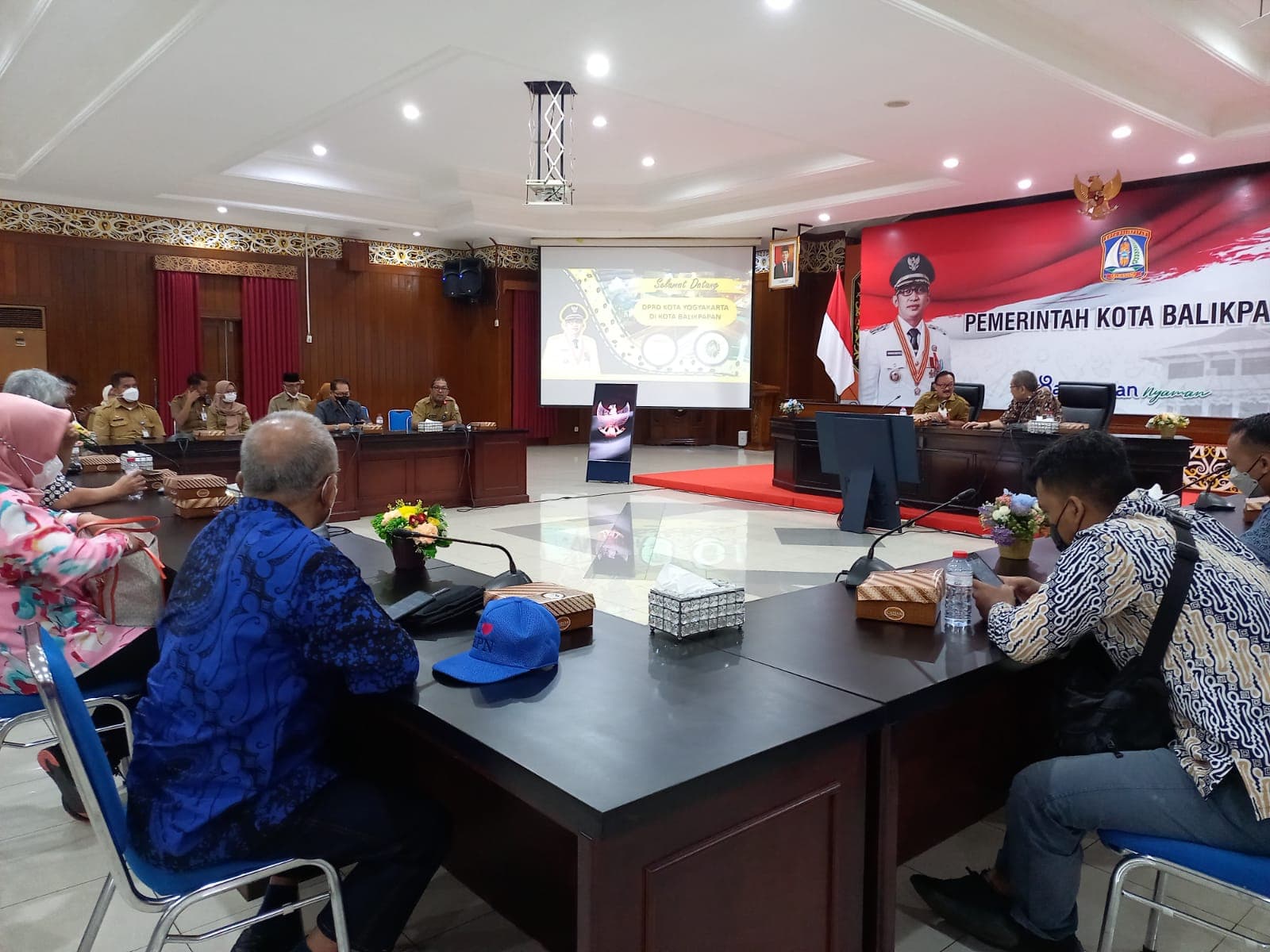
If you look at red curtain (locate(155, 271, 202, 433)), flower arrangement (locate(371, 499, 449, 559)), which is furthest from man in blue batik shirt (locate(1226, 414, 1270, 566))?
red curtain (locate(155, 271, 202, 433))

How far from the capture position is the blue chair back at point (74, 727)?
1.39 meters

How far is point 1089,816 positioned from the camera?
167 centimetres

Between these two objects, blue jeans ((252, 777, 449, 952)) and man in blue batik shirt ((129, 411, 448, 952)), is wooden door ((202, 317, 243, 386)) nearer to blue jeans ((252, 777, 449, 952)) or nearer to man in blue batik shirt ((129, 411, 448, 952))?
man in blue batik shirt ((129, 411, 448, 952))

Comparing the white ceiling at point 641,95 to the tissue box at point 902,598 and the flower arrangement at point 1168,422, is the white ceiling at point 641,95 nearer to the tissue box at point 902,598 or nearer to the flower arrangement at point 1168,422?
the flower arrangement at point 1168,422

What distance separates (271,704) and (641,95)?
5.52 m

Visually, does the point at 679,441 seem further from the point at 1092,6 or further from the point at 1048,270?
the point at 1092,6

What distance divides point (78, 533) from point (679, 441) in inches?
487

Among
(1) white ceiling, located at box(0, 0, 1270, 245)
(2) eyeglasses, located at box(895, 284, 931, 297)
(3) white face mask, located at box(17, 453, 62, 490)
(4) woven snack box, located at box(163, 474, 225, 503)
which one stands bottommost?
(4) woven snack box, located at box(163, 474, 225, 503)

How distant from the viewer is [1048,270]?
9.16m

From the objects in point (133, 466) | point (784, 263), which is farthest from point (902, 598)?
point (784, 263)

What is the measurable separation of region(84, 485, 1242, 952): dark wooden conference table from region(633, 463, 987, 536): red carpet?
201 inches

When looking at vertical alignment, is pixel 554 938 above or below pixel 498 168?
below

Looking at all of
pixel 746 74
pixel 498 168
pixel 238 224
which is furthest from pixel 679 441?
pixel 746 74

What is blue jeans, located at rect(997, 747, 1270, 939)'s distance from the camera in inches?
61.7
